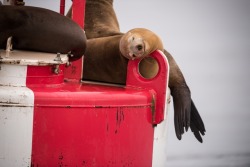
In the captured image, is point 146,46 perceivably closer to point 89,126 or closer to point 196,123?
point 89,126

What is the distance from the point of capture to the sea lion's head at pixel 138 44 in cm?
146

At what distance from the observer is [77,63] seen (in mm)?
1686

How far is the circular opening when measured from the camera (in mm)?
1604

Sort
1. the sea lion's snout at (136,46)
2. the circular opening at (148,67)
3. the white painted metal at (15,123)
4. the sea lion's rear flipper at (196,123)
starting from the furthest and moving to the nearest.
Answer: the sea lion's rear flipper at (196,123)
the circular opening at (148,67)
the sea lion's snout at (136,46)
the white painted metal at (15,123)

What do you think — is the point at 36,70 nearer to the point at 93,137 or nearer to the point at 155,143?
the point at 93,137

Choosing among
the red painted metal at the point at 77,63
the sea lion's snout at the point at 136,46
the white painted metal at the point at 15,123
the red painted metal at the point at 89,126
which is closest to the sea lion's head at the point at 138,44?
the sea lion's snout at the point at 136,46

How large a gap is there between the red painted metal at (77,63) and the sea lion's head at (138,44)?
0.75ft

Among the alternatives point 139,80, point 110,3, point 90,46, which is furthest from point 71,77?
point 110,3

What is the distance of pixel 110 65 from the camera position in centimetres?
163

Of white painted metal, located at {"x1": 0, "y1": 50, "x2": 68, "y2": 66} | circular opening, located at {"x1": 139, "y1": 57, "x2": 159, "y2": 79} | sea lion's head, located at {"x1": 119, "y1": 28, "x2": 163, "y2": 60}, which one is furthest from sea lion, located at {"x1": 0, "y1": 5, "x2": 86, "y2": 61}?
circular opening, located at {"x1": 139, "y1": 57, "x2": 159, "y2": 79}

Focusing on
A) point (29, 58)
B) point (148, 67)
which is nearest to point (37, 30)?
point (29, 58)

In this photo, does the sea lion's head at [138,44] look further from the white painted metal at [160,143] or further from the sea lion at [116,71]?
the white painted metal at [160,143]

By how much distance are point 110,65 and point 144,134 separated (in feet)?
0.95

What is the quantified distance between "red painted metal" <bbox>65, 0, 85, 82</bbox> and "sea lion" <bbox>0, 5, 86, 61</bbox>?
208mm
